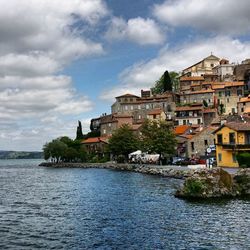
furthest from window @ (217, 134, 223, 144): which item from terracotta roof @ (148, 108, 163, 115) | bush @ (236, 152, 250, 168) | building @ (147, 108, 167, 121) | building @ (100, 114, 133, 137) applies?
building @ (100, 114, 133, 137)

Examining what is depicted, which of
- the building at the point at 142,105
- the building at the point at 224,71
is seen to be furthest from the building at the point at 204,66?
the building at the point at 142,105

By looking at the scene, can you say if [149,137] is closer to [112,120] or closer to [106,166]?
[106,166]

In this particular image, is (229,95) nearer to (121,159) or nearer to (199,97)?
(199,97)

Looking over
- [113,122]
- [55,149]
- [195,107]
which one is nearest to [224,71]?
[195,107]

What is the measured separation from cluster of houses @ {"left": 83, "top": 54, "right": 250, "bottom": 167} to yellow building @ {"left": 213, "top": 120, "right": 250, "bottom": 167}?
1783 cm

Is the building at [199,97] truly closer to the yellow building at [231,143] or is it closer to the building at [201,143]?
the building at [201,143]

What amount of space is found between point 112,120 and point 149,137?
186 feet

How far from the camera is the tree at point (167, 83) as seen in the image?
164 metres

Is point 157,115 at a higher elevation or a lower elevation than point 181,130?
higher

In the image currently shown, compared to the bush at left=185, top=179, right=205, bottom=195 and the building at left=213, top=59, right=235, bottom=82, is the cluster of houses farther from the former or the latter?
the bush at left=185, top=179, right=205, bottom=195

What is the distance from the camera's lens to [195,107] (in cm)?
13612

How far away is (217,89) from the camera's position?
5586 inches

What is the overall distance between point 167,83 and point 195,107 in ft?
99.2

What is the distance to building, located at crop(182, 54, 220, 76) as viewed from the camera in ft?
590
